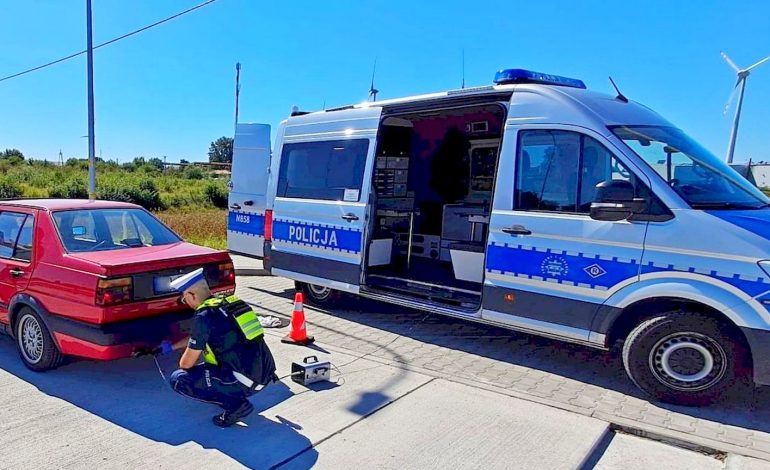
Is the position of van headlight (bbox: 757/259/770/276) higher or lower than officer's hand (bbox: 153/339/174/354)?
higher

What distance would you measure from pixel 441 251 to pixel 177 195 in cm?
2511

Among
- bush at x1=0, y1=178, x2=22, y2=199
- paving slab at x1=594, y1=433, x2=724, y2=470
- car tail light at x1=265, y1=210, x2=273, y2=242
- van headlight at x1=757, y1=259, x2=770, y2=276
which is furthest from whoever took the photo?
bush at x1=0, y1=178, x2=22, y2=199

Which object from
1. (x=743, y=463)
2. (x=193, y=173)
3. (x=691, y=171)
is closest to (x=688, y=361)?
(x=743, y=463)

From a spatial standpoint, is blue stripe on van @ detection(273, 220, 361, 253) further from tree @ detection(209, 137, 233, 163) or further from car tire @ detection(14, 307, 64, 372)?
tree @ detection(209, 137, 233, 163)

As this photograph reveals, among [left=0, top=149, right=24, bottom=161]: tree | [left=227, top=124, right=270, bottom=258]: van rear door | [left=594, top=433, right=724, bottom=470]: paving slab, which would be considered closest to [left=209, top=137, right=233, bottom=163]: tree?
[left=0, top=149, right=24, bottom=161]: tree

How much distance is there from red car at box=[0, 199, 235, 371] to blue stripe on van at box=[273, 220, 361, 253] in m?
1.73

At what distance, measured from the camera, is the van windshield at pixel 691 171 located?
4330 millimetres

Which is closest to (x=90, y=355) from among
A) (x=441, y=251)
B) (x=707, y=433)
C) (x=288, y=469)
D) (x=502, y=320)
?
(x=288, y=469)

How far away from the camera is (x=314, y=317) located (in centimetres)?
Result: 684

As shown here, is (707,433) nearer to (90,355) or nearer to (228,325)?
(228,325)

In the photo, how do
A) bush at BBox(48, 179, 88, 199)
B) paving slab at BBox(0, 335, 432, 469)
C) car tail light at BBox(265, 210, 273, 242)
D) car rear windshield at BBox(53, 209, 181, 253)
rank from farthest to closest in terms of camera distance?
bush at BBox(48, 179, 88, 199) < car tail light at BBox(265, 210, 273, 242) < car rear windshield at BBox(53, 209, 181, 253) < paving slab at BBox(0, 335, 432, 469)

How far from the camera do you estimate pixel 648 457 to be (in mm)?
3506

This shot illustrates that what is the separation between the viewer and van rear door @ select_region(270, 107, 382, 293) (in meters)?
6.46

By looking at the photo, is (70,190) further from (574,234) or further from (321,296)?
(574,234)
